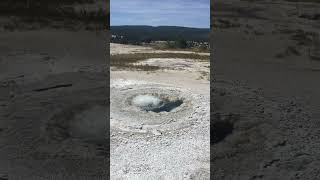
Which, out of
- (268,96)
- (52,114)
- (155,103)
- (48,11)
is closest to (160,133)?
(155,103)

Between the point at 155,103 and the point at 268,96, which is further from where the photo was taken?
the point at 155,103

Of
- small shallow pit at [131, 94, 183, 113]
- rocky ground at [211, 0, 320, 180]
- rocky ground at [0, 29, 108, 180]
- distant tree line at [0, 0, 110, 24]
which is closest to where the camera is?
rocky ground at [0, 29, 108, 180]

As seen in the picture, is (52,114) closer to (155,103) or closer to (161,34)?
(155,103)

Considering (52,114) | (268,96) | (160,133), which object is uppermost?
(268,96)

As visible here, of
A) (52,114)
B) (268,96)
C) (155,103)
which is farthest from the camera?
A: (155,103)

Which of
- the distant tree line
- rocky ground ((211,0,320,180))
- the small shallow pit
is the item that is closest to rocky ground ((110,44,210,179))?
the small shallow pit

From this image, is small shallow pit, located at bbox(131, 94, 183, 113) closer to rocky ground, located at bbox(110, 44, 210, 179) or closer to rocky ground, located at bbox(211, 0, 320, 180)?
rocky ground, located at bbox(110, 44, 210, 179)

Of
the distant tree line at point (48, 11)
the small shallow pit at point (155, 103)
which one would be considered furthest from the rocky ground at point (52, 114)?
the distant tree line at point (48, 11)

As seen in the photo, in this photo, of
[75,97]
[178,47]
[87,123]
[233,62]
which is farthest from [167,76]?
[178,47]

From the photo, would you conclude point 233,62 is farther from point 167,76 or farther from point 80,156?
point 80,156
